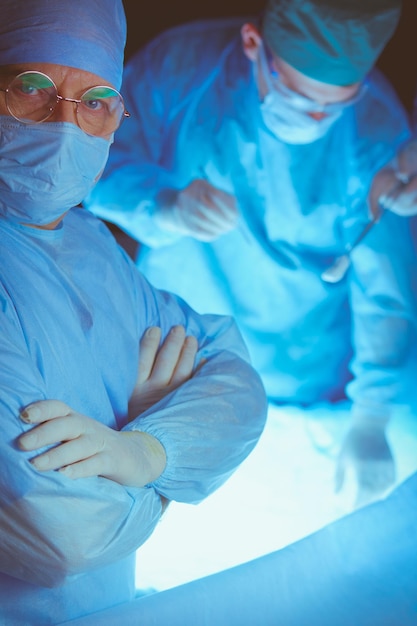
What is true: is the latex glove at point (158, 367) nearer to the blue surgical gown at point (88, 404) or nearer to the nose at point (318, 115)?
the blue surgical gown at point (88, 404)

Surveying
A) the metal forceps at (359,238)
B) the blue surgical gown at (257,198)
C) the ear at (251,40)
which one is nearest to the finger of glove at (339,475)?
the blue surgical gown at (257,198)

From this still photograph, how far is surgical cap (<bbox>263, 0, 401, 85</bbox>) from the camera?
2123 mm

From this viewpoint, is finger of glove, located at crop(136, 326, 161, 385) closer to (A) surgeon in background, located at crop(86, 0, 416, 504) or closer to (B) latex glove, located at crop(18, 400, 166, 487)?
(B) latex glove, located at crop(18, 400, 166, 487)

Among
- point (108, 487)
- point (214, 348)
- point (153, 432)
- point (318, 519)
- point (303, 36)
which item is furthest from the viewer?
point (318, 519)

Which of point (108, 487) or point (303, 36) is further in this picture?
point (303, 36)

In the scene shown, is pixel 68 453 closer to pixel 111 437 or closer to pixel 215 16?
pixel 111 437

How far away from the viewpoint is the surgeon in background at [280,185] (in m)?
2.22

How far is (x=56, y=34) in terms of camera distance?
52.4 inches

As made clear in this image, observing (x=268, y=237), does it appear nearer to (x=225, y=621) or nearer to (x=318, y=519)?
(x=318, y=519)

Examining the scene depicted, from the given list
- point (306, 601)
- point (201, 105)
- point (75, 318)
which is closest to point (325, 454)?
point (306, 601)

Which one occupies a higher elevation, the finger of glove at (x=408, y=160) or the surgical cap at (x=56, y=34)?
the surgical cap at (x=56, y=34)

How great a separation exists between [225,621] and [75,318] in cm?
65

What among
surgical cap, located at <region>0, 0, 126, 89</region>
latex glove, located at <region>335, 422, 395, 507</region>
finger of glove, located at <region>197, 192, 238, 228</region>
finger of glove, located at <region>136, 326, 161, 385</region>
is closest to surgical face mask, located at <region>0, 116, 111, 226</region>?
surgical cap, located at <region>0, 0, 126, 89</region>

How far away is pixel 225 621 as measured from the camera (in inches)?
60.1
